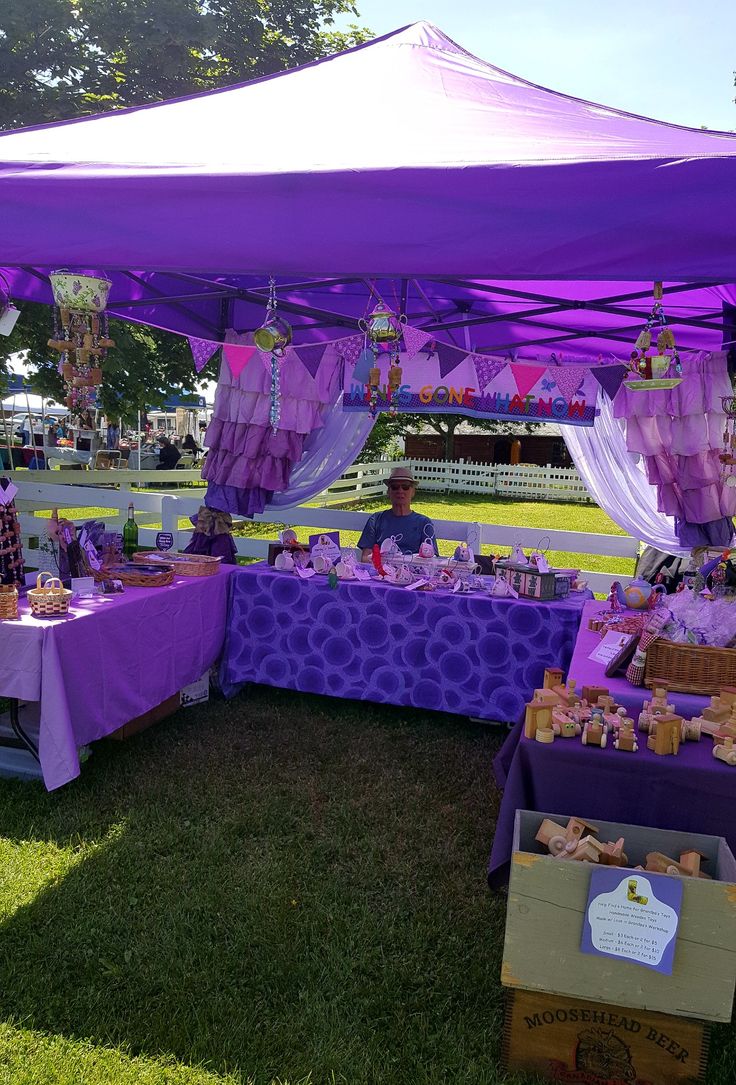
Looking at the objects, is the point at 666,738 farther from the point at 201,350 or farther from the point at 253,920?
the point at 201,350

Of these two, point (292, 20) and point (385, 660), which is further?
point (292, 20)

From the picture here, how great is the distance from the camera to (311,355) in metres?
5.06

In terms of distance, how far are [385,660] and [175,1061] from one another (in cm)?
234

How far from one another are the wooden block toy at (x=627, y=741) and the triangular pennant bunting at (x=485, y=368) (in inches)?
132

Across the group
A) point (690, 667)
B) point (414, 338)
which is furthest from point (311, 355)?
point (690, 667)

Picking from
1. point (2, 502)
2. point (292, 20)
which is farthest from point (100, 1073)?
point (292, 20)

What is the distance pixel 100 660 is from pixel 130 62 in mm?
8719

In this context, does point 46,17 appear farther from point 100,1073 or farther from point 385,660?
point 100,1073

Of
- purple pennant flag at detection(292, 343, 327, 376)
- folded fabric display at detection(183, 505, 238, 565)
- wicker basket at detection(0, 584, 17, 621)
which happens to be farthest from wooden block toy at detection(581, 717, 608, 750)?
purple pennant flag at detection(292, 343, 327, 376)

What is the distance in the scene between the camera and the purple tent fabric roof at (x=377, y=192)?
1802 millimetres

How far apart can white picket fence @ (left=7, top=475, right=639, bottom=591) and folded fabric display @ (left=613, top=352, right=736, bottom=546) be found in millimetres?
621

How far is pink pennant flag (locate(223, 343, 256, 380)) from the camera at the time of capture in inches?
191

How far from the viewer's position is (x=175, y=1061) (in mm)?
1800

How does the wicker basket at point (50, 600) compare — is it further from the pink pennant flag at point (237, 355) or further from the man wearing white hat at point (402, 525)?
the pink pennant flag at point (237, 355)
